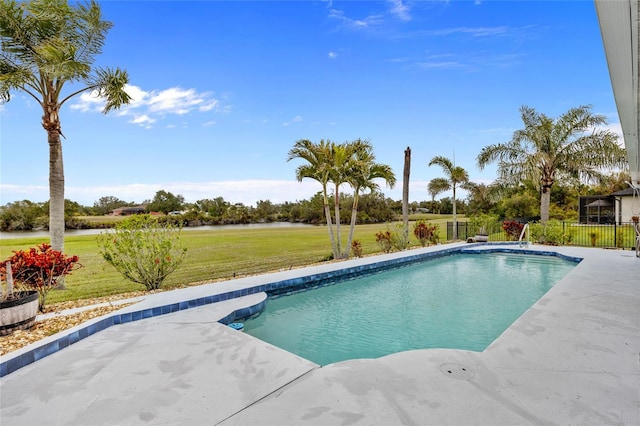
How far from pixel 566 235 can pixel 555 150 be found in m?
4.44

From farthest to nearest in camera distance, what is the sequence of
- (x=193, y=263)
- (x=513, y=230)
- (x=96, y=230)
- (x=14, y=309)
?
(x=513, y=230), (x=193, y=263), (x=96, y=230), (x=14, y=309)

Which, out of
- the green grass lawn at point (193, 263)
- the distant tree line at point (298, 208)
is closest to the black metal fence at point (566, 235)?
the distant tree line at point (298, 208)

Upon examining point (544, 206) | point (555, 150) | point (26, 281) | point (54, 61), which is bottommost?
point (26, 281)

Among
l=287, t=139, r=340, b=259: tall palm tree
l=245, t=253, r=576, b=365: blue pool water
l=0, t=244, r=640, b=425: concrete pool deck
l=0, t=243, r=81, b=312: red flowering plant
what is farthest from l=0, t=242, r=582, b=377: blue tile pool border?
l=287, t=139, r=340, b=259: tall palm tree

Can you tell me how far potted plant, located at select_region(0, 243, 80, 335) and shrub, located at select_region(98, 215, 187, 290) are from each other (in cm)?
131

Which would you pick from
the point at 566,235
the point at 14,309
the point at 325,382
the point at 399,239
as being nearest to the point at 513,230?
the point at 566,235

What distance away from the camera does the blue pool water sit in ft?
13.9

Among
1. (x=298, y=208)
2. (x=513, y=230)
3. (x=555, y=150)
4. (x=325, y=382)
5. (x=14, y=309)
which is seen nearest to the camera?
(x=325, y=382)

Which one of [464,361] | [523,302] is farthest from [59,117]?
[523,302]

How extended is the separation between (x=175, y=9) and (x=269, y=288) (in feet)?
26.4

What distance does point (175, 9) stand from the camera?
9062mm

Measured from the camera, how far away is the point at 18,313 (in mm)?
3662

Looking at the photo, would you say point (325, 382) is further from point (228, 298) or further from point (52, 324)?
point (52, 324)

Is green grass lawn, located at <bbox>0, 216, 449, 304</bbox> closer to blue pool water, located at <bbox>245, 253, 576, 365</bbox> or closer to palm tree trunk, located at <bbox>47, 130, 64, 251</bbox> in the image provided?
palm tree trunk, located at <bbox>47, 130, 64, 251</bbox>
